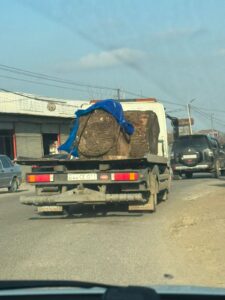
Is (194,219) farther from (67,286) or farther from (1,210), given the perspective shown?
(67,286)

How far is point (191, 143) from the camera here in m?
30.2

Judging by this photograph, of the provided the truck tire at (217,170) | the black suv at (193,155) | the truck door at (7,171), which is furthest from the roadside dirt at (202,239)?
the truck tire at (217,170)

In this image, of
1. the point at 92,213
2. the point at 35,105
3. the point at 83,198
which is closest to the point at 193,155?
the point at 92,213

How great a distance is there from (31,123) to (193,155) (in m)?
16.1

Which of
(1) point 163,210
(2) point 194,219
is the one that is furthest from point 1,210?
(2) point 194,219

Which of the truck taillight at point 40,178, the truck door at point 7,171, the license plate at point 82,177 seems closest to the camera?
the license plate at point 82,177

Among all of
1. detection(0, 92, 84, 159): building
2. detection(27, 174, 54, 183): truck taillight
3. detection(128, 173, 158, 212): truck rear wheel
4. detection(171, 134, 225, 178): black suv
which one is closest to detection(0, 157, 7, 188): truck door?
detection(171, 134, 225, 178): black suv

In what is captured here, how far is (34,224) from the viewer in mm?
12703

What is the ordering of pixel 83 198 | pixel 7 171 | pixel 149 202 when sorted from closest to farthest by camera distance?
1. pixel 83 198
2. pixel 149 202
3. pixel 7 171

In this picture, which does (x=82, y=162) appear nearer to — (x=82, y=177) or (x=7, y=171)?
(x=82, y=177)

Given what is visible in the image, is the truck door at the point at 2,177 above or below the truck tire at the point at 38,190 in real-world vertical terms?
above

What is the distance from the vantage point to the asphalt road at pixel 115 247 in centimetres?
738

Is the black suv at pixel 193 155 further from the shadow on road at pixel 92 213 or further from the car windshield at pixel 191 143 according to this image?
the shadow on road at pixel 92 213

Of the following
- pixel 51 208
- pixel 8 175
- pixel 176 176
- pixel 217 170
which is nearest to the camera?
pixel 51 208
